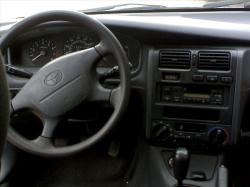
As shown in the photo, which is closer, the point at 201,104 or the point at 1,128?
the point at 1,128

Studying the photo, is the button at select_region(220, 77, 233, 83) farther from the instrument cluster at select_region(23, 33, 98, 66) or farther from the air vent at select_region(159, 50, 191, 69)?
Answer: the instrument cluster at select_region(23, 33, 98, 66)

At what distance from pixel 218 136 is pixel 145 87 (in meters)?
0.36

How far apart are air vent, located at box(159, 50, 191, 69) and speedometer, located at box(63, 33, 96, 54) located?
307 mm

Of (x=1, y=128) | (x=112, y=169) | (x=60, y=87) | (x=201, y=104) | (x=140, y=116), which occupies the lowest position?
(x=112, y=169)

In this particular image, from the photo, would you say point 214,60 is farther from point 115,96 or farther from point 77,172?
point 77,172

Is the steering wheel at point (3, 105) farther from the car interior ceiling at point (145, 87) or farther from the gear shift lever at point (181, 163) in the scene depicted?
the gear shift lever at point (181, 163)

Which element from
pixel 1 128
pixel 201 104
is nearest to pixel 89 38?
pixel 201 104

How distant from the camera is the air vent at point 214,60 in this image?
77.0 inches

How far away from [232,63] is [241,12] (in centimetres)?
39

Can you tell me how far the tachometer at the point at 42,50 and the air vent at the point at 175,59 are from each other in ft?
1.63

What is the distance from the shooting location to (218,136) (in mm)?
2035

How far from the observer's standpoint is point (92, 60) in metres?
1.91

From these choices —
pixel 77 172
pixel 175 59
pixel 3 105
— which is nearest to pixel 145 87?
pixel 175 59

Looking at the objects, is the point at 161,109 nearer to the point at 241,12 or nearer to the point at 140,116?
the point at 140,116
